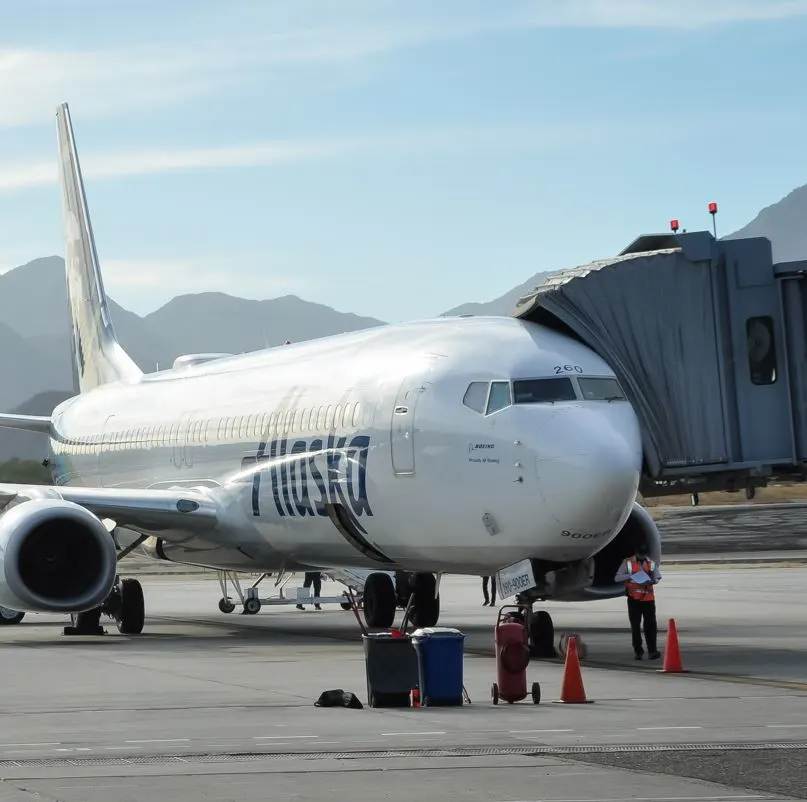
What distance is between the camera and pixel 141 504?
2553cm

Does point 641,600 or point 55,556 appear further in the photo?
point 55,556

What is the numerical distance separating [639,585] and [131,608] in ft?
32.7

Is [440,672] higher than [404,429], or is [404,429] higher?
[404,429]

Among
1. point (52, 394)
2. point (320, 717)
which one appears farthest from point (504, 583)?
point (52, 394)

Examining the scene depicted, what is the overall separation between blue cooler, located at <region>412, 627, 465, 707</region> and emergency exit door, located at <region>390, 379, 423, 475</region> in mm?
5532

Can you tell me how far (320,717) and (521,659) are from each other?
2017mm

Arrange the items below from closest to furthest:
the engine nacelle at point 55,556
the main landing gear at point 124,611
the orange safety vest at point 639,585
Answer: the orange safety vest at point 639,585 < the engine nacelle at point 55,556 < the main landing gear at point 124,611

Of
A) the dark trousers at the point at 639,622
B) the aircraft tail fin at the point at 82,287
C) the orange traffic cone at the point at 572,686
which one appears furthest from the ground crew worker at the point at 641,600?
the aircraft tail fin at the point at 82,287

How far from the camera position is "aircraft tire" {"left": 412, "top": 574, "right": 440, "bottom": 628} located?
24594 millimetres

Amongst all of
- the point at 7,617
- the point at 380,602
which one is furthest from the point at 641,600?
the point at 7,617

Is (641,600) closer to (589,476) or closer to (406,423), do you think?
(589,476)

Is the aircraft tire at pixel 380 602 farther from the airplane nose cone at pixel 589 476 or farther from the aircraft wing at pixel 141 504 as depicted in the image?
the airplane nose cone at pixel 589 476

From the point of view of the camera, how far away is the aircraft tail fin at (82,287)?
120 ft

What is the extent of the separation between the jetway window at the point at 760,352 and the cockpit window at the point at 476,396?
10.1 feet
